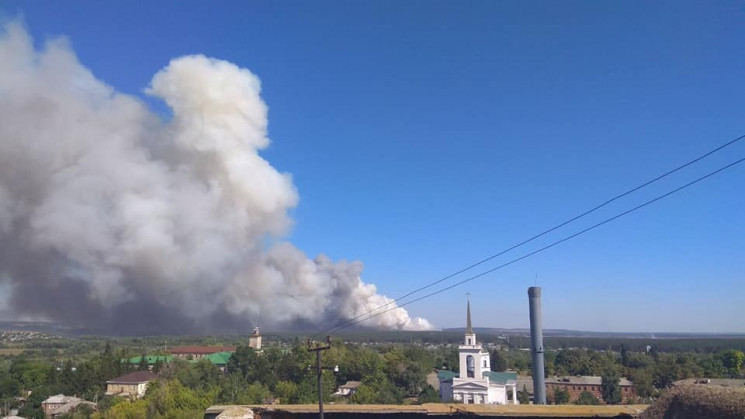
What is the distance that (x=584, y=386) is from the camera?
61.3m

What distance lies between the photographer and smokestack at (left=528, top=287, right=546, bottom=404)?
14.2 metres

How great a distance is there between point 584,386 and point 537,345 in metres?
53.8

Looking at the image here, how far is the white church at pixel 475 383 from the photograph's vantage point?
1919 inches

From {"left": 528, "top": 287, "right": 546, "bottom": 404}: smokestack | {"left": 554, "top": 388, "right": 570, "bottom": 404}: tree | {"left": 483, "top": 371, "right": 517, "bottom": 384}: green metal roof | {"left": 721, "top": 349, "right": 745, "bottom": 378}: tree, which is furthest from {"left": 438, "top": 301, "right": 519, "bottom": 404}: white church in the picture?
{"left": 721, "top": 349, "right": 745, "bottom": 378}: tree

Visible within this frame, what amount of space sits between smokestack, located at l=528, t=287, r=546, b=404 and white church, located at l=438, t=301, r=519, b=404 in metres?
34.9

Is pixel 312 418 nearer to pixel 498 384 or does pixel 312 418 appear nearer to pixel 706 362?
pixel 498 384

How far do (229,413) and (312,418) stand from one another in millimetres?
1615

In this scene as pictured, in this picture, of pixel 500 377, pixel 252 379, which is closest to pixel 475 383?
pixel 500 377

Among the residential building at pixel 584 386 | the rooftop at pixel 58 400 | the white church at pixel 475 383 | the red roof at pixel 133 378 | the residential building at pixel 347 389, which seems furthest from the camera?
the residential building at pixel 584 386

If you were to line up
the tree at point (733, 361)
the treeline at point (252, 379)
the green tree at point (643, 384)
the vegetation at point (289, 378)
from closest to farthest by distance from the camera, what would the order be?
1. the treeline at point (252, 379)
2. the vegetation at point (289, 378)
3. the green tree at point (643, 384)
4. the tree at point (733, 361)

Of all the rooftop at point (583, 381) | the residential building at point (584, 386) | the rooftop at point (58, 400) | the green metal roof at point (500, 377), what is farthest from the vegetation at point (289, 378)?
the green metal roof at point (500, 377)

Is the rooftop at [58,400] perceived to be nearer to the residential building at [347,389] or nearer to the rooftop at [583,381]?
the residential building at [347,389]

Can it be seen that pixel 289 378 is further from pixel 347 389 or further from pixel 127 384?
pixel 127 384

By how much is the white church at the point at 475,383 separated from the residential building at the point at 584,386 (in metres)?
7.39
